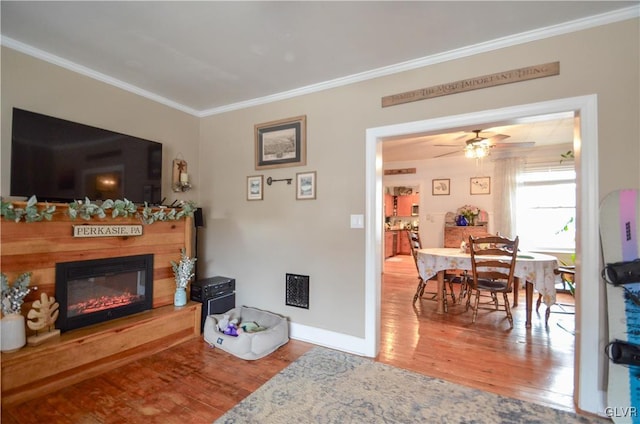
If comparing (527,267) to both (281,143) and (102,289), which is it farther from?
(102,289)

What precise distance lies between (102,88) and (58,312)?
6.71 feet

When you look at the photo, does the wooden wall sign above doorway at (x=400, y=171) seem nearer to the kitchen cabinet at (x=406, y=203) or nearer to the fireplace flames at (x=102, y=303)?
the kitchen cabinet at (x=406, y=203)

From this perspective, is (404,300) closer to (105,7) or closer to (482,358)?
(482,358)

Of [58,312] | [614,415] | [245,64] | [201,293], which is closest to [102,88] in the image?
[245,64]

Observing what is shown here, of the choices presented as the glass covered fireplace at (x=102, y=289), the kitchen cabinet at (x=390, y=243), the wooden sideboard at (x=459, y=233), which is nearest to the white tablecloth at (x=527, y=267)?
the wooden sideboard at (x=459, y=233)

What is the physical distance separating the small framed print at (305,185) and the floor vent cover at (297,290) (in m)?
0.83

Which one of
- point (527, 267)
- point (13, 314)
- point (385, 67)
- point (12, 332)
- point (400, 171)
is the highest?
point (385, 67)

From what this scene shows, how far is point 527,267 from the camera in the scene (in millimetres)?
3199

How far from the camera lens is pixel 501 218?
543 centimetres

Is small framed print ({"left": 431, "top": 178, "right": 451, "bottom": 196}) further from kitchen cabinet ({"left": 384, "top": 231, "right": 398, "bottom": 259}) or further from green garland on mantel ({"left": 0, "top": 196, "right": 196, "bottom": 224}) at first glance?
green garland on mantel ({"left": 0, "top": 196, "right": 196, "bottom": 224})

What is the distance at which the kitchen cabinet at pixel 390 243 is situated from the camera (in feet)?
26.0

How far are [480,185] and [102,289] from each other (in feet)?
21.2

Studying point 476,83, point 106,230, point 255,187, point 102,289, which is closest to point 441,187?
point 476,83

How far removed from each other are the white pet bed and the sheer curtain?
4.82m
